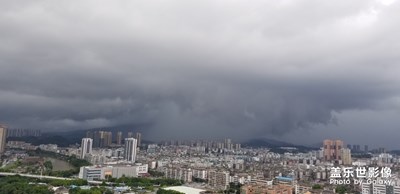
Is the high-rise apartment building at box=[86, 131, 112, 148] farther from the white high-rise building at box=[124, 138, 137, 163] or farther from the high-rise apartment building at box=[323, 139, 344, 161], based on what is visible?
the high-rise apartment building at box=[323, 139, 344, 161]

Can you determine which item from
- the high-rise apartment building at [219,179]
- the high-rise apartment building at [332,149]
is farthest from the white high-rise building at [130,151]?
the high-rise apartment building at [332,149]

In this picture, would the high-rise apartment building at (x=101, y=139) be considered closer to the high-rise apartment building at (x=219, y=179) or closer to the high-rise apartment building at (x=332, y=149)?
the high-rise apartment building at (x=332, y=149)

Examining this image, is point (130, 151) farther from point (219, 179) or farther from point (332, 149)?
point (332, 149)

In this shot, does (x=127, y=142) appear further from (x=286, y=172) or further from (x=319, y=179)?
(x=319, y=179)

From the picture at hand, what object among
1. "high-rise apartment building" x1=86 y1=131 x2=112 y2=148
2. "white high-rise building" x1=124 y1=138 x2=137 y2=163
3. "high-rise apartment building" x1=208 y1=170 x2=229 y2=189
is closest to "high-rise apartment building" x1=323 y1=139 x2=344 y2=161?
"white high-rise building" x1=124 y1=138 x2=137 y2=163

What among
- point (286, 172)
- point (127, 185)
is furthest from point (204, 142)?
point (127, 185)

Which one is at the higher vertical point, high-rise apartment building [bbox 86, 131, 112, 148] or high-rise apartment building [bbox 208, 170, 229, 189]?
high-rise apartment building [bbox 86, 131, 112, 148]

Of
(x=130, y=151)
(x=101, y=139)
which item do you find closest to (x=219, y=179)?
(x=130, y=151)

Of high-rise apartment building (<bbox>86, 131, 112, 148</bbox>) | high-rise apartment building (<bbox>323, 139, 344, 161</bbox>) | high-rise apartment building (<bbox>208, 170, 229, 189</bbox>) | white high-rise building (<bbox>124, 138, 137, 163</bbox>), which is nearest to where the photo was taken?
high-rise apartment building (<bbox>208, 170, 229, 189</bbox>)

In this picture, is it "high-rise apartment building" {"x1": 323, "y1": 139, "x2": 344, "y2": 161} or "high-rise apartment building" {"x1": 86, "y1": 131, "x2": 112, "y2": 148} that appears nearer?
"high-rise apartment building" {"x1": 323, "y1": 139, "x2": 344, "y2": 161}

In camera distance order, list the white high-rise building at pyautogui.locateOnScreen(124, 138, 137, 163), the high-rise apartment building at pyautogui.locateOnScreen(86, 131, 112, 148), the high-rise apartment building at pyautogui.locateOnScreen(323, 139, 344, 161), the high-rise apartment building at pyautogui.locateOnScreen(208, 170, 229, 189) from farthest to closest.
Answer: the high-rise apartment building at pyautogui.locateOnScreen(86, 131, 112, 148), the high-rise apartment building at pyautogui.locateOnScreen(323, 139, 344, 161), the white high-rise building at pyautogui.locateOnScreen(124, 138, 137, 163), the high-rise apartment building at pyautogui.locateOnScreen(208, 170, 229, 189)
